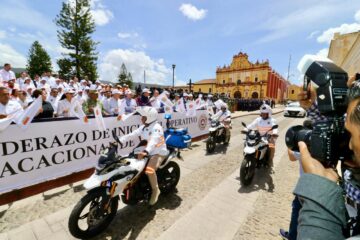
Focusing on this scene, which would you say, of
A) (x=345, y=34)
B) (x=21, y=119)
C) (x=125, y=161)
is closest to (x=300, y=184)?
(x=125, y=161)

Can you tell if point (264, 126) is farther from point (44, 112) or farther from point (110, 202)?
point (44, 112)

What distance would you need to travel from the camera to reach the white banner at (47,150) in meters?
3.32

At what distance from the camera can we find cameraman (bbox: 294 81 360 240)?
0.74m

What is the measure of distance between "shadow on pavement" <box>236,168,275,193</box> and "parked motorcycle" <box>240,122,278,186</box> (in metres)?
0.14

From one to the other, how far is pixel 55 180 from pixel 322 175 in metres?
4.66

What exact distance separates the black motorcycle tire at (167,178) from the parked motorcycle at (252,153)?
1541mm

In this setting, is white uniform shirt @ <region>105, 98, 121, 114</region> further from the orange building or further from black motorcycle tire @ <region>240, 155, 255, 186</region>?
the orange building

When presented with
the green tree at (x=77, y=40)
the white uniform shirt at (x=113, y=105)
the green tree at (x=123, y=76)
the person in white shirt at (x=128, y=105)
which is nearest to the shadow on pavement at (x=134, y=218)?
the person in white shirt at (x=128, y=105)

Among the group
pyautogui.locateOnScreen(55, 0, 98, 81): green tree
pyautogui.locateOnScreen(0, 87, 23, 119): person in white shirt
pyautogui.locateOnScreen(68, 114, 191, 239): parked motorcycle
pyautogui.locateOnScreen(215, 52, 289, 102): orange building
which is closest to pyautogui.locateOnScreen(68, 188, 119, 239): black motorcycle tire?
pyautogui.locateOnScreen(68, 114, 191, 239): parked motorcycle

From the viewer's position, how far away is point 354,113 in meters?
0.77

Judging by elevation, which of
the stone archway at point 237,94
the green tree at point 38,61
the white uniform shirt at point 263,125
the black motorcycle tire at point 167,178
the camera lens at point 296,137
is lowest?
the black motorcycle tire at point 167,178

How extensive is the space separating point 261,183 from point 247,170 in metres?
0.55

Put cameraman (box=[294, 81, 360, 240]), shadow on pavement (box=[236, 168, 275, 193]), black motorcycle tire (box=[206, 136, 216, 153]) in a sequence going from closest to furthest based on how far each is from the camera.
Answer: cameraman (box=[294, 81, 360, 240]) < shadow on pavement (box=[236, 168, 275, 193]) < black motorcycle tire (box=[206, 136, 216, 153])

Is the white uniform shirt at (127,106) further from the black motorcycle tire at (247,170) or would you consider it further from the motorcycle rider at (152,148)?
the black motorcycle tire at (247,170)
